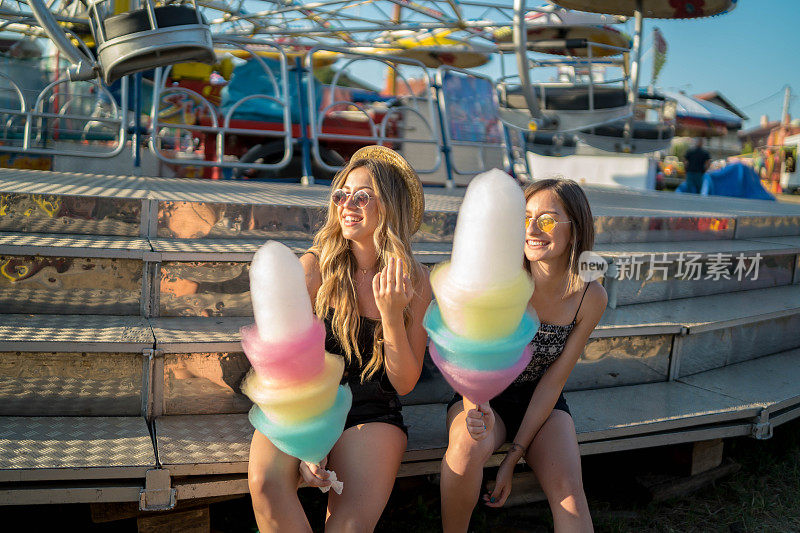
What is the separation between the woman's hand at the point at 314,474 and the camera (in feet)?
5.58

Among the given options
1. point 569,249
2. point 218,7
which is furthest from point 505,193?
point 218,7

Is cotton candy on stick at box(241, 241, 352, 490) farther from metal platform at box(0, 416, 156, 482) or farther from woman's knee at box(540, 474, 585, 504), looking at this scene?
woman's knee at box(540, 474, 585, 504)

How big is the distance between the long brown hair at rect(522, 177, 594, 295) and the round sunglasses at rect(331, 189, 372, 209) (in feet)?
1.72

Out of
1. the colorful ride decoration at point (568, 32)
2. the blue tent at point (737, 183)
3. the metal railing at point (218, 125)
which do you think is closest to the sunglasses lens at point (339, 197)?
the metal railing at point (218, 125)

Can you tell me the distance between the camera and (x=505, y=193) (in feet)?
4.41

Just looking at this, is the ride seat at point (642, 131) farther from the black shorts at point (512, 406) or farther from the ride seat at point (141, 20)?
the black shorts at point (512, 406)

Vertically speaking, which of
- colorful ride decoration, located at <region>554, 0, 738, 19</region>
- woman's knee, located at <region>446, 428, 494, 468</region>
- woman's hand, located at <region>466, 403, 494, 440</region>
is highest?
colorful ride decoration, located at <region>554, 0, 738, 19</region>

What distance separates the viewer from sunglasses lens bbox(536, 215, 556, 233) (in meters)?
2.01

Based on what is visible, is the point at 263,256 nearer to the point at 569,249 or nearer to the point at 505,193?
the point at 505,193

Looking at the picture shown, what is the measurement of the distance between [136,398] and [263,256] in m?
1.13

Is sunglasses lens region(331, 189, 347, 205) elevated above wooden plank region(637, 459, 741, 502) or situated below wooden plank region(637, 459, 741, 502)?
above

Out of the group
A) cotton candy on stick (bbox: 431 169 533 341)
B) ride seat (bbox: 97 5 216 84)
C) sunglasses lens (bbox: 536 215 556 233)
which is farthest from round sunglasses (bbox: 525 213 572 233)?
ride seat (bbox: 97 5 216 84)

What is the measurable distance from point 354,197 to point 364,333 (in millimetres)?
423

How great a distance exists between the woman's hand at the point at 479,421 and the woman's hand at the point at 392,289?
1.12ft
